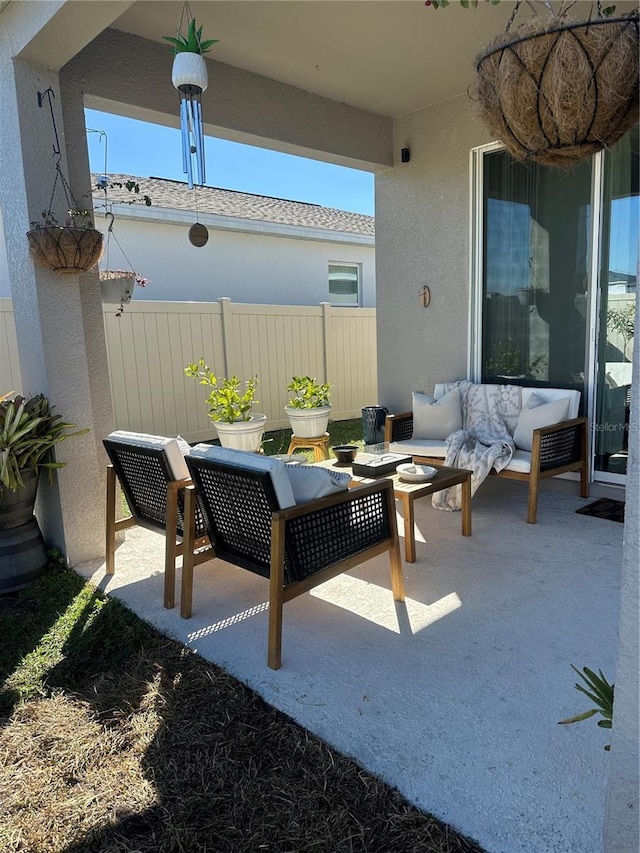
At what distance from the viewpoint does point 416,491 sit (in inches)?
139

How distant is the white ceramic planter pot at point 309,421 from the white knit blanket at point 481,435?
143 centimetres

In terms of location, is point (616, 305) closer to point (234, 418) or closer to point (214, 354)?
point (234, 418)

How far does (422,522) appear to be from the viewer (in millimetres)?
4430

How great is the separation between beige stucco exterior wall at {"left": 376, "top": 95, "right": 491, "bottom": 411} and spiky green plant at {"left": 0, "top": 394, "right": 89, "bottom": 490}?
3.44 metres

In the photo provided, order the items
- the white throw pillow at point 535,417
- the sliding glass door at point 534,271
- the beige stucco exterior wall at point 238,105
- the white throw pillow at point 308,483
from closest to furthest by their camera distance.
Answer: the white throw pillow at point 308,483
the beige stucco exterior wall at point 238,105
the white throw pillow at point 535,417
the sliding glass door at point 534,271

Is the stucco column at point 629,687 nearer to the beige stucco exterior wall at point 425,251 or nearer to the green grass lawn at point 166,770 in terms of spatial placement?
the green grass lawn at point 166,770

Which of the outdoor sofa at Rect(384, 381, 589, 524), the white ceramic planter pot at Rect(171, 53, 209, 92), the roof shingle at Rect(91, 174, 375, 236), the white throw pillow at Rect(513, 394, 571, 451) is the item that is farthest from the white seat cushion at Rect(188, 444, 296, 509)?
the roof shingle at Rect(91, 174, 375, 236)

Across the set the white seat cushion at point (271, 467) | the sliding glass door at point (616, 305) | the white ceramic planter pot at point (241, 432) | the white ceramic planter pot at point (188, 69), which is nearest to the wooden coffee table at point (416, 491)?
the white seat cushion at point (271, 467)

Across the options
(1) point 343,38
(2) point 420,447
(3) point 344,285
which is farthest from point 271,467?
(3) point 344,285

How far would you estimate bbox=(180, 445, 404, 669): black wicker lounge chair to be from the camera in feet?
8.36

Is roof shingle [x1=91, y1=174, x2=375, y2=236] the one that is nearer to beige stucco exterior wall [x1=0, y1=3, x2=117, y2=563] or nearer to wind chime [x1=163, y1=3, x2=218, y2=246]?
beige stucco exterior wall [x1=0, y1=3, x2=117, y2=563]

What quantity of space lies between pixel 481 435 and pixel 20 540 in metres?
3.51

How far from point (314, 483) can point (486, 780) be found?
1362 mm

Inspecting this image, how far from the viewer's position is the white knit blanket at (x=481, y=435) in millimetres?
4418
